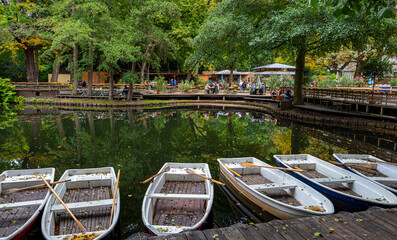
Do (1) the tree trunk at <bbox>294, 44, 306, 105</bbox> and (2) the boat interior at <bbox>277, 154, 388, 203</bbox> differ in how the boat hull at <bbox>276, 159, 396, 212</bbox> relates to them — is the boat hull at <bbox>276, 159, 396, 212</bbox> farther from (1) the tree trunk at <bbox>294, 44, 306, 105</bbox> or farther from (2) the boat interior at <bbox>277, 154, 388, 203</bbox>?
(1) the tree trunk at <bbox>294, 44, 306, 105</bbox>

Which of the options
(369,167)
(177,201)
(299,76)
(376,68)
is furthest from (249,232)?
(376,68)

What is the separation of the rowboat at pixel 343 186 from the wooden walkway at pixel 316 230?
0.73 meters

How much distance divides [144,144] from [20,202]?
622cm

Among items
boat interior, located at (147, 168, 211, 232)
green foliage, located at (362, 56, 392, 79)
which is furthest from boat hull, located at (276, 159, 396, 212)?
green foliage, located at (362, 56, 392, 79)

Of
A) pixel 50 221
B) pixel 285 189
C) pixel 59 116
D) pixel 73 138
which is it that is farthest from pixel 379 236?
pixel 59 116

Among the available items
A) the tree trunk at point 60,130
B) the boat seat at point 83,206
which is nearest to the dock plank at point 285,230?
the boat seat at point 83,206

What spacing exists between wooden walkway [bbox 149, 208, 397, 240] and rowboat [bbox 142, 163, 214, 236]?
42 centimetres

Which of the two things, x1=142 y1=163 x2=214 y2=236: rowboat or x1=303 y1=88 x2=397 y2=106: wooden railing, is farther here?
x1=303 y1=88 x2=397 y2=106: wooden railing

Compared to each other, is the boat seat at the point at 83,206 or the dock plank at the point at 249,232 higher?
the boat seat at the point at 83,206

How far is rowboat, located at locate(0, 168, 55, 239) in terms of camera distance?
4.19 meters

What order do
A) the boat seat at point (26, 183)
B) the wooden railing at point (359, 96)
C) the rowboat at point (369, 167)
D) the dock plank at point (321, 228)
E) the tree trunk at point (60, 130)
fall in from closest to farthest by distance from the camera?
1. the dock plank at point (321, 228)
2. the boat seat at point (26, 183)
3. the rowboat at point (369, 167)
4. the tree trunk at point (60, 130)
5. the wooden railing at point (359, 96)

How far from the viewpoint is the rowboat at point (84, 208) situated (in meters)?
4.02

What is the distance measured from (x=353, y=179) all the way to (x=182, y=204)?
12.5 ft

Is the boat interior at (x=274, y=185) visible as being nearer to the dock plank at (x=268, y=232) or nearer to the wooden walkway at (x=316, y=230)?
the wooden walkway at (x=316, y=230)
